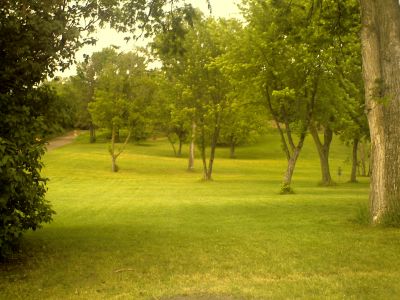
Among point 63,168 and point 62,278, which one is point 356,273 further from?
point 63,168

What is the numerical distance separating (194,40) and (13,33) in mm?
30441

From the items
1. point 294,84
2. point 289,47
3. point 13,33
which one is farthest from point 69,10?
point 294,84

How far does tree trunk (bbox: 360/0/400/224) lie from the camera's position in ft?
41.9

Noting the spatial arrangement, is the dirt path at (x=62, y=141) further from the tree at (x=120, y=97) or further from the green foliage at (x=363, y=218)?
the green foliage at (x=363, y=218)

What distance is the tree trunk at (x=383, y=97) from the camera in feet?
41.9

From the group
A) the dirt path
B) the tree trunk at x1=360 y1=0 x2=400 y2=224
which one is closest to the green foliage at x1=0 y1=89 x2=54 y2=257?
the tree trunk at x1=360 y1=0 x2=400 y2=224

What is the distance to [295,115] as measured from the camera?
30594 mm

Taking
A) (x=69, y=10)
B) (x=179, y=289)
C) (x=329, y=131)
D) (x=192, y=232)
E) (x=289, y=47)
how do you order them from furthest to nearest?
1. (x=329, y=131)
2. (x=289, y=47)
3. (x=192, y=232)
4. (x=69, y=10)
5. (x=179, y=289)

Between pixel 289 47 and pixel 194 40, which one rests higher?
pixel 194 40

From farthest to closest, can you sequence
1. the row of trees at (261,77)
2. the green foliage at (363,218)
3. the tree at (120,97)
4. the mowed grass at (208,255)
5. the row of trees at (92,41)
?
the tree at (120,97)
the row of trees at (261,77)
the green foliage at (363,218)
the row of trees at (92,41)
the mowed grass at (208,255)

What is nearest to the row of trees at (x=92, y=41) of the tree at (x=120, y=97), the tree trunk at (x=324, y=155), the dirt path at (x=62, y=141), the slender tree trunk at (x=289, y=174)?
the slender tree trunk at (x=289, y=174)

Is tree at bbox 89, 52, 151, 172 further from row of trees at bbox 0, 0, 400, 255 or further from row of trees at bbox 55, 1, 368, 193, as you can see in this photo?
row of trees at bbox 0, 0, 400, 255

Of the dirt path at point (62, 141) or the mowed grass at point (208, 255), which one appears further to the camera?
the dirt path at point (62, 141)

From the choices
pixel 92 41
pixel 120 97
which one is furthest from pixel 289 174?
pixel 120 97
